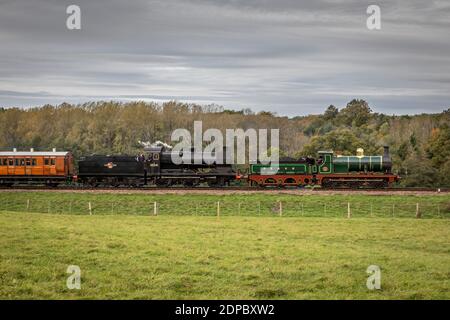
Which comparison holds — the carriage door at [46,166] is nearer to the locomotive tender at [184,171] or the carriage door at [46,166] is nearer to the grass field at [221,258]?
the locomotive tender at [184,171]

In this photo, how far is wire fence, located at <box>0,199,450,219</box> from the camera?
34.5m

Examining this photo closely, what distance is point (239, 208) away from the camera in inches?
1406

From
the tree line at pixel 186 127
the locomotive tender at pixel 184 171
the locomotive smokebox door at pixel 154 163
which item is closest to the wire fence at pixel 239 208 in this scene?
the locomotive smokebox door at pixel 154 163

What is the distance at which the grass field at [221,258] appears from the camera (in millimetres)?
14859

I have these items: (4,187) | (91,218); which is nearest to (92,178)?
(4,187)

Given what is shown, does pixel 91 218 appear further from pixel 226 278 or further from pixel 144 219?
pixel 226 278

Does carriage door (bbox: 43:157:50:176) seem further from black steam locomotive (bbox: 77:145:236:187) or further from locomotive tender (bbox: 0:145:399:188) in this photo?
black steam locomotive (bbox: 77:145:236:187)

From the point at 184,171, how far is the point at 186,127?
1316 inches

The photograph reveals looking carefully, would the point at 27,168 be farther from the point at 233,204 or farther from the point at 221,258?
the point at 221,258

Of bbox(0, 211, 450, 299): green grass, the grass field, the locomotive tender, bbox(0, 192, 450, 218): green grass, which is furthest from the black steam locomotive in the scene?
bbox(0, 211, 450, 299): green grass
